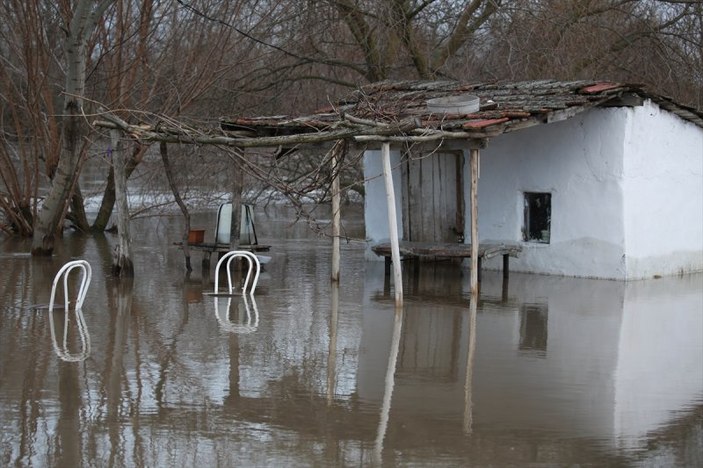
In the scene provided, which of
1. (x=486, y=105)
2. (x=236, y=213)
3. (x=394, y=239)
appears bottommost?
(x=394, y=239)

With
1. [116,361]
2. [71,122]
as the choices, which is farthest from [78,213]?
[116,361]

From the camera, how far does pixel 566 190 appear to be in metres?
16.7

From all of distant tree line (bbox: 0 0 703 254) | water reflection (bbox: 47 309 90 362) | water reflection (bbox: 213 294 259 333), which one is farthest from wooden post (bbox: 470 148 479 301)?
distant tree line (bbox: 0 0 703 254)

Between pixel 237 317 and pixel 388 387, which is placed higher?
pixel 237 317

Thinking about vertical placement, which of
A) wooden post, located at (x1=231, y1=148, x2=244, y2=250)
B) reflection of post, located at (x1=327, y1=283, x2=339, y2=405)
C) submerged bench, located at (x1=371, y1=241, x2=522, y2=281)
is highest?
wooden post, located at (x1=231, y1=148, x2=244, y2=250)

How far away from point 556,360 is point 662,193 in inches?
290

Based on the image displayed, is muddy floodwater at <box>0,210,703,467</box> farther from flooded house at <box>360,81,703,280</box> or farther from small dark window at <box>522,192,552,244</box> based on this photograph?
small dark window at <box>522,192,552,244</box>

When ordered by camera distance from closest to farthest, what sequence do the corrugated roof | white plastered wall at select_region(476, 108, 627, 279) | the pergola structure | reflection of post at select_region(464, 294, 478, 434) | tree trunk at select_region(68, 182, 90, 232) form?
reflection of post at select_region(464, 294, 478, 434) → the pergola structure → the corrugated roof → white plastered wall at select_region(476, 108, 627, 279) → tree trunk at select_region(68, 182, 90, 232)

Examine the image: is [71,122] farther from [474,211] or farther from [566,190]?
[566,190]

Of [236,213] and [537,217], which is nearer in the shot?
[236,213]

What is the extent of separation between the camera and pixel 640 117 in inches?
642

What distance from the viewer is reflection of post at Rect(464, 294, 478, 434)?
8070mm

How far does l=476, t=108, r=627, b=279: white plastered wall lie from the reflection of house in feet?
3.28

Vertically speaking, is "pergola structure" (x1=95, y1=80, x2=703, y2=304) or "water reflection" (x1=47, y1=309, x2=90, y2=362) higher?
"pergola structure" (x1=95, y1=80, x2=703, y2=304)
